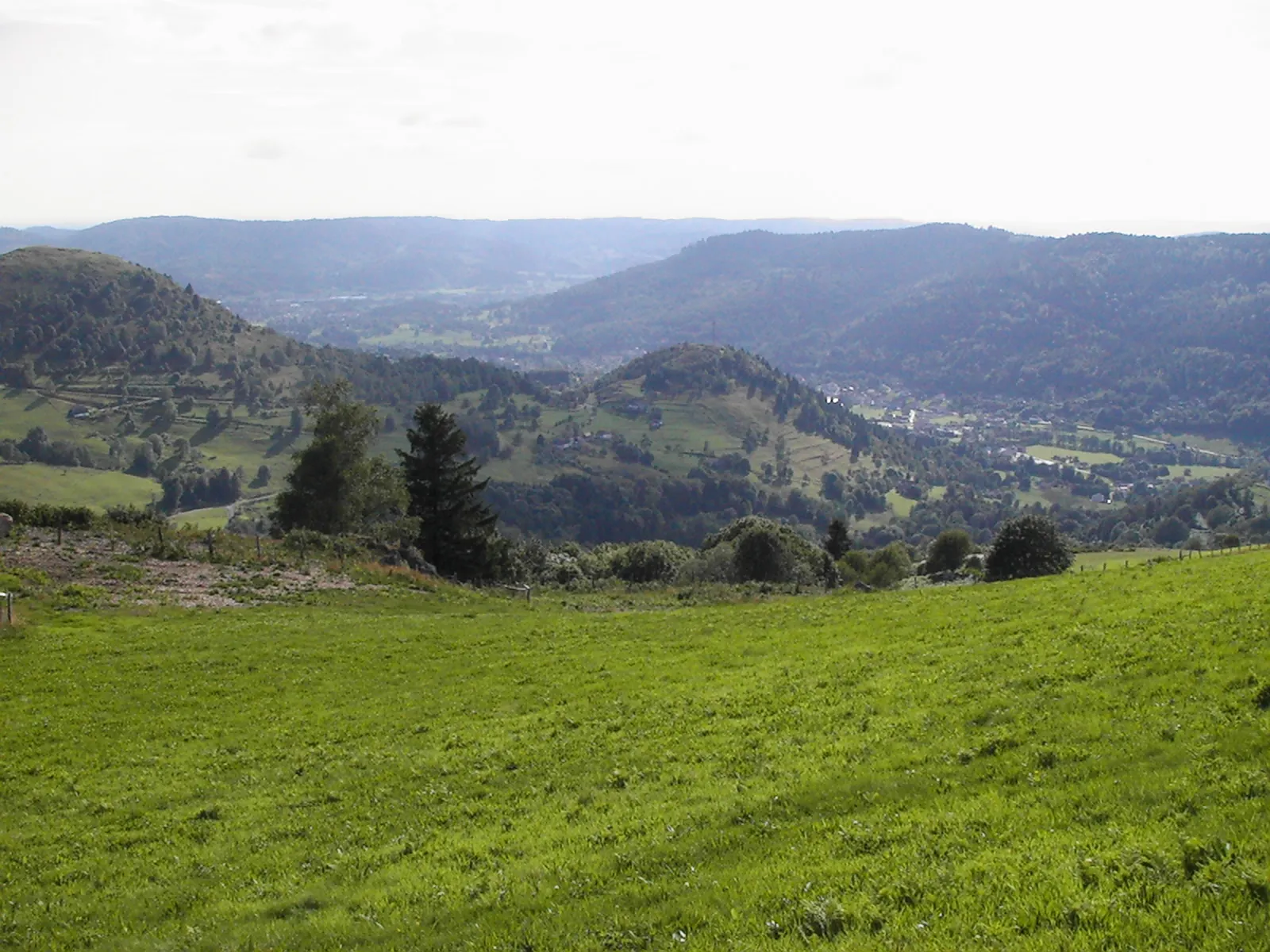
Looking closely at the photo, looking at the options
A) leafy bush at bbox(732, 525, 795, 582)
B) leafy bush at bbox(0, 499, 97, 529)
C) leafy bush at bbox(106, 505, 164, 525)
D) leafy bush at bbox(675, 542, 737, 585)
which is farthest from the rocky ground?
leafy bush at bbox(732, 525, 795, 582)

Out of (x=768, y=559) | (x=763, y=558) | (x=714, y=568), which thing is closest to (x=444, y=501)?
(x=714, y=568)

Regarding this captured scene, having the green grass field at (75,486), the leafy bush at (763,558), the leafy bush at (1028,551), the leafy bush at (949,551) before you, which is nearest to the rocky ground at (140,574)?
the leafy bush at (763,558)

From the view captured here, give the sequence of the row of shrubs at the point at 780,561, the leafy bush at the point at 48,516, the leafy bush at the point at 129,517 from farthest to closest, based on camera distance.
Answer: the row of shrubs at the point at 780,561, the leafy bush at the point at 129,517, the leafy bush at the point at 48,516

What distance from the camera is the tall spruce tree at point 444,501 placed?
56188mm

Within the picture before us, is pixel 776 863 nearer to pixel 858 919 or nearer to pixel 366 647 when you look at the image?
pixel 858 919

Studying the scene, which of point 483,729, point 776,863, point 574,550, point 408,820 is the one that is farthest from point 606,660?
point 574,550

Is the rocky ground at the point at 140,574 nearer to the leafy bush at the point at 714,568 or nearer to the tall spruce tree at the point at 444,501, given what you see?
the tall spruce tree at the point at 444,501

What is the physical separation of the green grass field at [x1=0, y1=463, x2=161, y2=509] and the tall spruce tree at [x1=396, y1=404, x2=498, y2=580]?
116 m

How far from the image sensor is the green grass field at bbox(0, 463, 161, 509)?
486 ft

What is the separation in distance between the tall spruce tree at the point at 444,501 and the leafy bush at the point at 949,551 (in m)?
48.9

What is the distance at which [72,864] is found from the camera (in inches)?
537

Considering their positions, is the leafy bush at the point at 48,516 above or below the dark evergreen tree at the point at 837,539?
above

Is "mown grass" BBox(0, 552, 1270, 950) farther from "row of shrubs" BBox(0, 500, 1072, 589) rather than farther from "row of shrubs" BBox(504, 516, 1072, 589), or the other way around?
"row of shrubs" BBox(504, 516, 1072, 589)

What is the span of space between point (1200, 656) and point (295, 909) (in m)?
15.1
